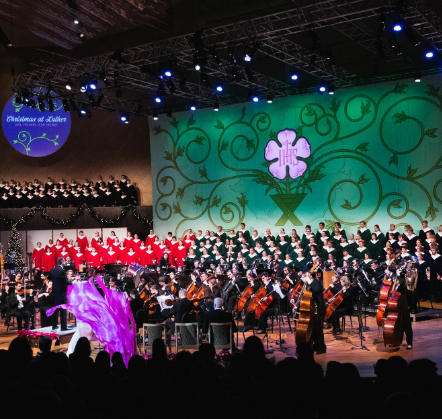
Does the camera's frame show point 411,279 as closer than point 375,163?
Yes

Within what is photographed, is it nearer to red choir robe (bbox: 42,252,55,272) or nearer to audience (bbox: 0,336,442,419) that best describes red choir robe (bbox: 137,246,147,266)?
red choir robe (bbox: 42,252,55,272)

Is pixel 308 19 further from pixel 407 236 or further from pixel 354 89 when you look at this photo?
pixel 407 236

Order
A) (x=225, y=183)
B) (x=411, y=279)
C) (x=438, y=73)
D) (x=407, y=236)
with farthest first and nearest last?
(x=225, y=183) < (x=438, y=73) < (x=407, y=236) < (x=411, y=279)

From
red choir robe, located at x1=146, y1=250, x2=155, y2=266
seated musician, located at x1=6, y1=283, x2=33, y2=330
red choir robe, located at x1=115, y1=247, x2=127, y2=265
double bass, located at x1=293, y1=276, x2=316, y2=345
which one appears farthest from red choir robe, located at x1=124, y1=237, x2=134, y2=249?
double bass, located at x1=293, y1=276, x2=316, y2=345

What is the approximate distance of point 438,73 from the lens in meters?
17.8

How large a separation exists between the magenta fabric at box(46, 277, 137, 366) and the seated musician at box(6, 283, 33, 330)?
4027 millimetres

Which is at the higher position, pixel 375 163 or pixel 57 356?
pixel 375 163

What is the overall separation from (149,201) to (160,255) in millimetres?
4800

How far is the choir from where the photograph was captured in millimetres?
24062

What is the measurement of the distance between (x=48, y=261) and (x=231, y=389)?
1922 centimetres

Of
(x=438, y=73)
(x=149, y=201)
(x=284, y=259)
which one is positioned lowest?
(x=284, y=259)

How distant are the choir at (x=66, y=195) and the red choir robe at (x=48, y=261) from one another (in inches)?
105

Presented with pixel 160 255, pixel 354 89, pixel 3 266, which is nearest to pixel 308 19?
pixel 354 89

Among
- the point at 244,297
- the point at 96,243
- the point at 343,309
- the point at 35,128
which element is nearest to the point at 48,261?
the point at 96,243
